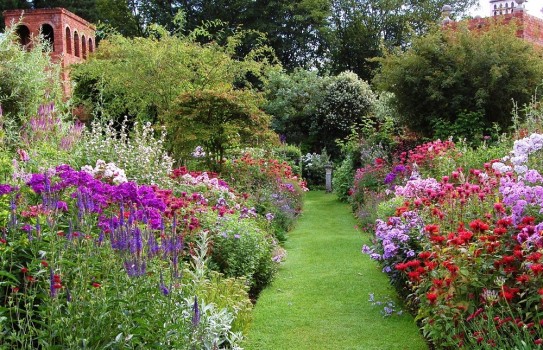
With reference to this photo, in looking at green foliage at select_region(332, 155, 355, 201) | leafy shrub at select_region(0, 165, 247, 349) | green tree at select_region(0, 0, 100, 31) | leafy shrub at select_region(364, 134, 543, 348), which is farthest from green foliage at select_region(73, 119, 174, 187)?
green tree at select_region(0, 0, 100, 31)

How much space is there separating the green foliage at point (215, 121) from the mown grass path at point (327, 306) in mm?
2567

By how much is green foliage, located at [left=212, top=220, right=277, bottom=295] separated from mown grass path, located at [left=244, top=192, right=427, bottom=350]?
0.81 ft

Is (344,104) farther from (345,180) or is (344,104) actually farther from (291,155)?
(345,180)

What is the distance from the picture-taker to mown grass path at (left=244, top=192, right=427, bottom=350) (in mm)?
4578

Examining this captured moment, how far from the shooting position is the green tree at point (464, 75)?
10.8 m

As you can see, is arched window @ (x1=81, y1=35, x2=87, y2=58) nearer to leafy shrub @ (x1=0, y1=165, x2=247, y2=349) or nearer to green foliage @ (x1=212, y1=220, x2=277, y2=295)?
green foliage @ (x1=212, y1=220, x2=277, y2=295)

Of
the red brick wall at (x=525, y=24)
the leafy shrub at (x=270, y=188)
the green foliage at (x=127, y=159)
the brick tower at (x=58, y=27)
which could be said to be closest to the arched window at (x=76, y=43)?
the brick tower at (x=58, y=27)

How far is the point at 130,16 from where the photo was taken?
87.0 feet

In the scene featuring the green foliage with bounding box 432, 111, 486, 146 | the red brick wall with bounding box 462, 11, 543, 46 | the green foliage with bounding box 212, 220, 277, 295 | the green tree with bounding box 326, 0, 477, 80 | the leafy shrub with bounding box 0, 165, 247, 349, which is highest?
the green tree with bounding box 326, 0, 477, 80

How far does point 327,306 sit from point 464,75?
744 cm

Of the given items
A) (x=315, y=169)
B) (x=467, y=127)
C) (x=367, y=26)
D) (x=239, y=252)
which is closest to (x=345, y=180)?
(x=467, y=127)

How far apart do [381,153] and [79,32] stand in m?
14.3

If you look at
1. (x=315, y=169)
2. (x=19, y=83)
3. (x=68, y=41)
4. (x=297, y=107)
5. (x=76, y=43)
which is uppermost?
(x=76, y=43)

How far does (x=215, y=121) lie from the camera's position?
10.1 metres
